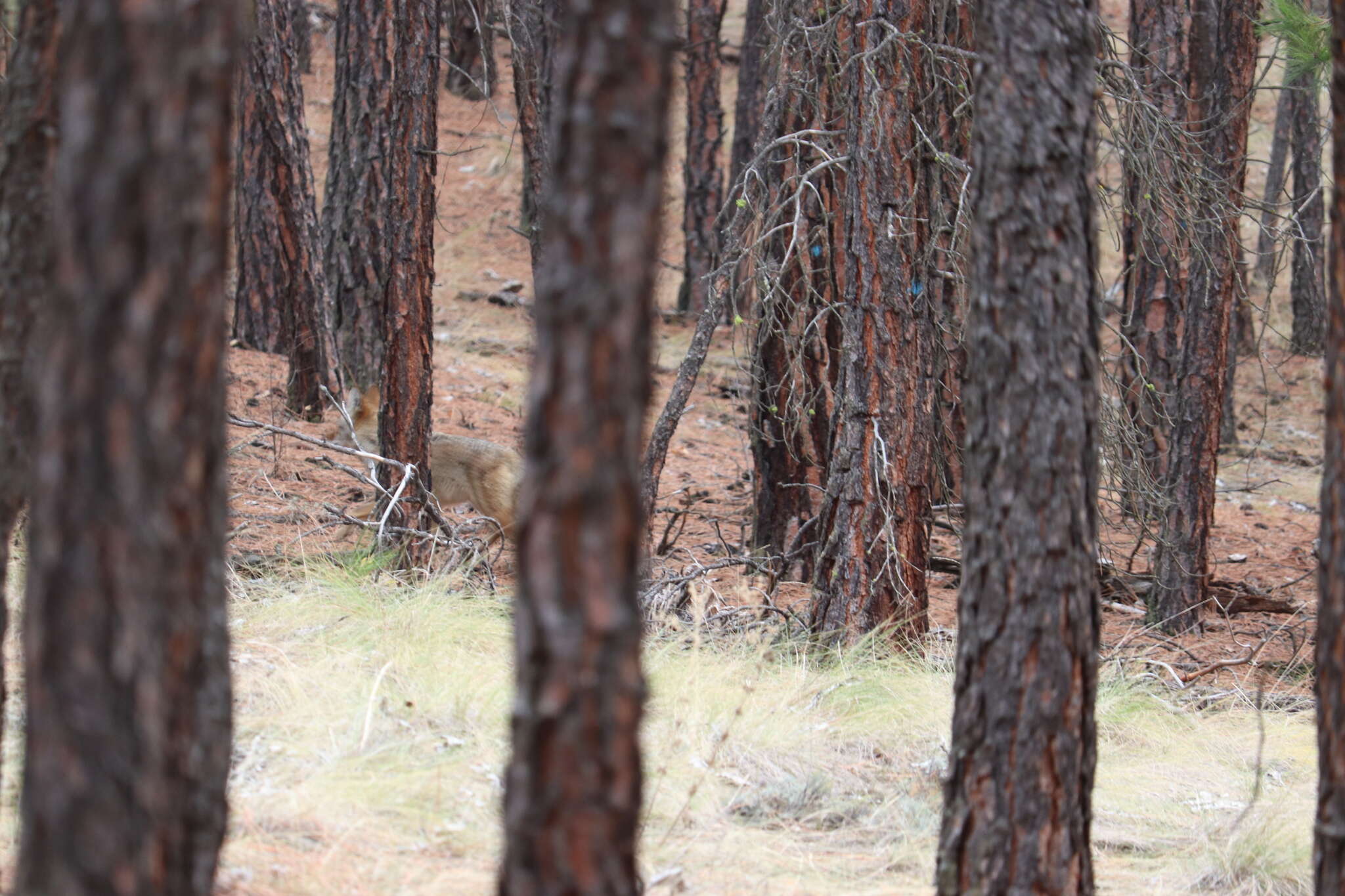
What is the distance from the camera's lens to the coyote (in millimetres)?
8188

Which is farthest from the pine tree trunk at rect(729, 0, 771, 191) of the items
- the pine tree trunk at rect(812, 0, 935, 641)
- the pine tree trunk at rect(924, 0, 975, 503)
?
the pine tree trunk at rect(812, 0, 935, 641)

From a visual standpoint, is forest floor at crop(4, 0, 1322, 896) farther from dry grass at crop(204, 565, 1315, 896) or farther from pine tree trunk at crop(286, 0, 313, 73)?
pine tree trunk at crop(286, 0, 313, 73)

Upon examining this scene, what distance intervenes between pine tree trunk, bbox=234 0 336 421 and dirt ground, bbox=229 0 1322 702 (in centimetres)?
46

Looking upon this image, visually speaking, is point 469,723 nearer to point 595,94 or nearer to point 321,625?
point 321,625

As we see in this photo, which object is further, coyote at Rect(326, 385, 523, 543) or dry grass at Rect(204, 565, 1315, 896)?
coyote at Rect(326, 385, 523, 543)

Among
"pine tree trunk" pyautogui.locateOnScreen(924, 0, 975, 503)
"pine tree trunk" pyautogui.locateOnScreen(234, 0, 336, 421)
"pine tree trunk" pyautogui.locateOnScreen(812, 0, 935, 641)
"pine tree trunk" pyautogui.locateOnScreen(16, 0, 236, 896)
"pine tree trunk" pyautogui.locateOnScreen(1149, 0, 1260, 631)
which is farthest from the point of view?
"pine tree trunk" pyautogui.locateOnScreen(234, 0, 336, 421)

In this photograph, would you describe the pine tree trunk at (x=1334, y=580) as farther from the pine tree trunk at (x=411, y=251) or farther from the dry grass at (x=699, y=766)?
the pine tree trunk at (x=411, y=251)

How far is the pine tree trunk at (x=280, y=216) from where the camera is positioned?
8.52 meters

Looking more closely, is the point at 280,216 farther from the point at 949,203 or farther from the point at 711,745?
the point at 711,745

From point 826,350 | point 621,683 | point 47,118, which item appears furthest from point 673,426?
point 621,683

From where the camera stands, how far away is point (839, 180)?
23.0 feet

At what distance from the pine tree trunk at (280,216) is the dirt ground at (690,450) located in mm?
456

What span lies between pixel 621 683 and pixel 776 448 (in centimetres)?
638

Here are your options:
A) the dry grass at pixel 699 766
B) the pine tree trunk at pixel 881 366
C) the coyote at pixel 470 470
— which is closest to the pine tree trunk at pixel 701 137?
the coyote at pixel 470 470
